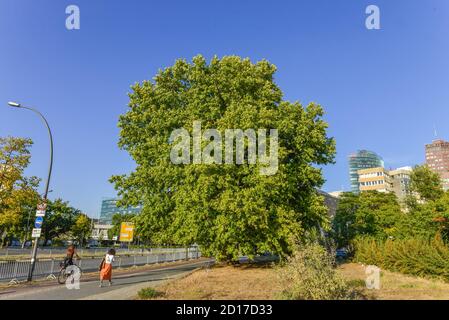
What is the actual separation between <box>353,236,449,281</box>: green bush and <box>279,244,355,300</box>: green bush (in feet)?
42.7

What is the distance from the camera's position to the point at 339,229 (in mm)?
45906

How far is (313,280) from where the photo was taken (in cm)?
971

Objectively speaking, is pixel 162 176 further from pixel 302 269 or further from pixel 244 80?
pixel 302 269

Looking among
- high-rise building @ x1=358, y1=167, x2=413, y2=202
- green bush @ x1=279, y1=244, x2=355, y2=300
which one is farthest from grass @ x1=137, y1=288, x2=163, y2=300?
high-rise building @ x1=358, y1=167, x2=413, y2=202

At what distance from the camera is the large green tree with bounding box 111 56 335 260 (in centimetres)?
1925

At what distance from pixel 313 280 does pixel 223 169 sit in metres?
10.4

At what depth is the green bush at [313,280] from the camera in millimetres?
9621

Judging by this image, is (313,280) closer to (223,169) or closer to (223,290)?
(223,290)

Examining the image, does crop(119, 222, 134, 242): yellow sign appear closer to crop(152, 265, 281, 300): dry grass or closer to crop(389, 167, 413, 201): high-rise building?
crop(152, 265, 281, 300): dry grass

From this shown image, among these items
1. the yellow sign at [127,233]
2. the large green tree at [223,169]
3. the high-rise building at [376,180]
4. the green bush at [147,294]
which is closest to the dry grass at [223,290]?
the green bush at [147,294]

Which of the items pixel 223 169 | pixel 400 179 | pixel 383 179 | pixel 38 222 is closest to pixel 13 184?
pixel 38 222
